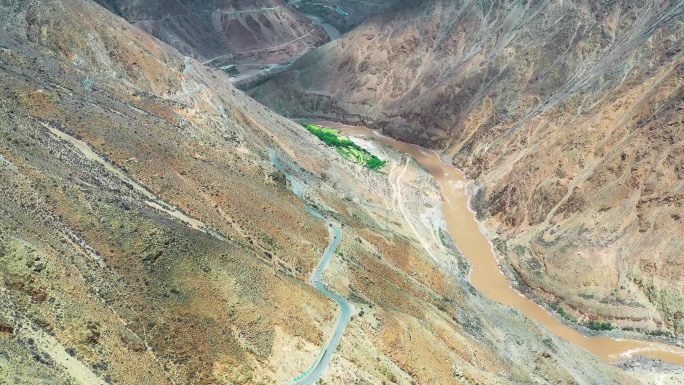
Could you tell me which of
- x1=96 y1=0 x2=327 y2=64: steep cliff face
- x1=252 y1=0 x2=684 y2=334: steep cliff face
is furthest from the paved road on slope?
x1=96 y1=0 x2=327 y2=64: steep cliff face

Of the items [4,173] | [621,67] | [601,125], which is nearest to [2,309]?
[4,173]

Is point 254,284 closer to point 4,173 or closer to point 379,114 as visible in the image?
point 4,173

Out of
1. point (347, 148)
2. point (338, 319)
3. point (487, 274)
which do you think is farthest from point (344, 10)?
point (338, 319)

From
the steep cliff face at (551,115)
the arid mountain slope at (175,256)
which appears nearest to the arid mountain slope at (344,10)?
the steep cliff face at (551,115)

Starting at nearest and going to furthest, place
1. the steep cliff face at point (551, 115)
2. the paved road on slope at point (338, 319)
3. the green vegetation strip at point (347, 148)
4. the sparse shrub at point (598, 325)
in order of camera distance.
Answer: the paved road on slope at point (338, 319)
the sparse shrub at point (598, 325)
the steep cliff face at point (551, 115)
the green vegetation strip at point (347, 148)

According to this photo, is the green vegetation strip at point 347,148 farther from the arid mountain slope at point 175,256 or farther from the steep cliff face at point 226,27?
the steep cliff face at point 226,27

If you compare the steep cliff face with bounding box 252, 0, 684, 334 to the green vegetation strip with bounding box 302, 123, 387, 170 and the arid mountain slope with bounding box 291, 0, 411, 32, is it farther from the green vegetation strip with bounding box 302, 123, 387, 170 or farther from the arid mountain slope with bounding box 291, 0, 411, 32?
the arid mountain slope with bounding box 291, 0, 411, 32

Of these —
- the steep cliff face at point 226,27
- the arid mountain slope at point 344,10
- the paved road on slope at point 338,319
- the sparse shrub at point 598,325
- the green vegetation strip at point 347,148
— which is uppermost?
the arid mountain slope at point 344,10

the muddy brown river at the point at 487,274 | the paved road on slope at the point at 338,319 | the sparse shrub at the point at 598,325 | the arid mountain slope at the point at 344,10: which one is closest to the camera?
the paved road on slope at the point at 338,319
